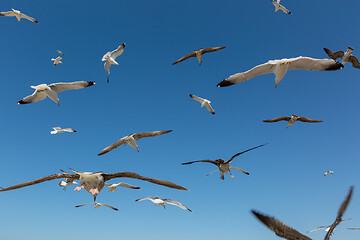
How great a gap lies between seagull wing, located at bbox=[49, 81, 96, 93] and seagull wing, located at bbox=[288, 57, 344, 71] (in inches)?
437

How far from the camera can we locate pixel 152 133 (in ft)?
54.7

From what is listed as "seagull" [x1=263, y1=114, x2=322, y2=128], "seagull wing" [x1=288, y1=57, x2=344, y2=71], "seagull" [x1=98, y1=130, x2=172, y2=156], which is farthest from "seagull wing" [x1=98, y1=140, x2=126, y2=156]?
"seagull wing" [x1=288, y1=57, x2=344, y2=71]

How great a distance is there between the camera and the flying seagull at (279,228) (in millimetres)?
4941

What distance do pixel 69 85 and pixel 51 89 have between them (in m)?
1.16

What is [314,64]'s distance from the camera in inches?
424

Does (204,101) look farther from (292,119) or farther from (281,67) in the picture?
(281,67)

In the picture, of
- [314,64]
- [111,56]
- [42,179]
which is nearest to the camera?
[42,179]

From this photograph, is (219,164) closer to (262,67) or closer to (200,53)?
(262,67)

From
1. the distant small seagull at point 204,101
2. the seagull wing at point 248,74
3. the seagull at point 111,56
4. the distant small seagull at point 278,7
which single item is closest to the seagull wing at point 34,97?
the seagull at point 111,56

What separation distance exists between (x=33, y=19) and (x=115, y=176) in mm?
22235

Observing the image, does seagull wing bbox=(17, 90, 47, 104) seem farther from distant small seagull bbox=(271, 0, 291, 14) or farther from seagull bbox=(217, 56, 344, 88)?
distant small seagull bbox=(271, 0, 291, 14)

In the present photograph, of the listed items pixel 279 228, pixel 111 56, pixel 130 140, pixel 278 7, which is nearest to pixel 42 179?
pixel 279 228

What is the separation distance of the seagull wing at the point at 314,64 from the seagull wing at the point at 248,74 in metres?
0.94

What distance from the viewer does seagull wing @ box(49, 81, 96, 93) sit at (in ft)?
51.6
